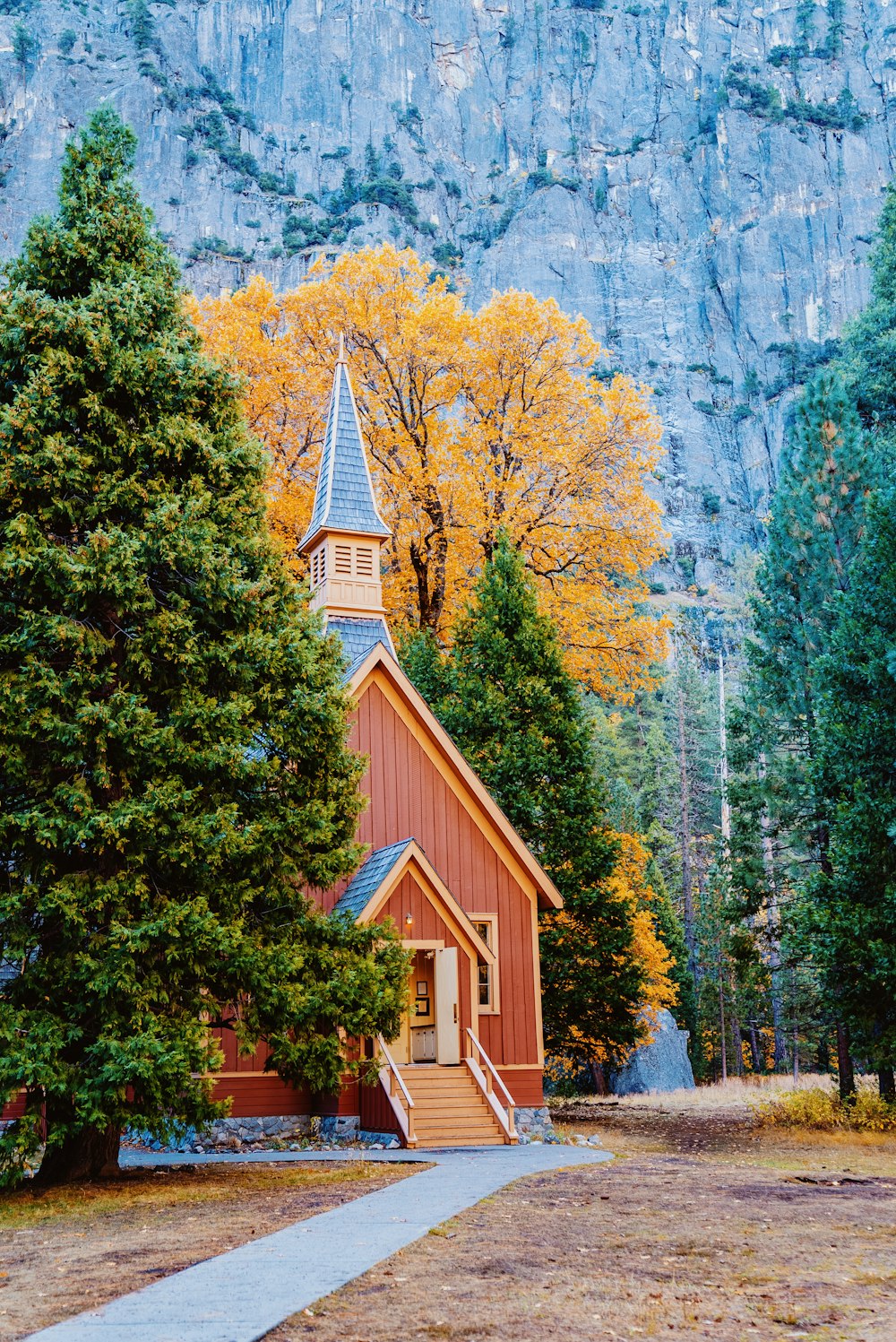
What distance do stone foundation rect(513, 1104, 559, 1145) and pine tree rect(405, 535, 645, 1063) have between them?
151 inches

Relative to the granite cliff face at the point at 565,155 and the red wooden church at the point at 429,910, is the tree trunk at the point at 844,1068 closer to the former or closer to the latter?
the red wooden church at the point at 429,910

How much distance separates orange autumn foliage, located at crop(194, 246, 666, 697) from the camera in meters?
25.5

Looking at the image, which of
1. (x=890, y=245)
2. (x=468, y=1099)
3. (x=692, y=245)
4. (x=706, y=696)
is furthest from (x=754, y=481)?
(x=468, y=1099)

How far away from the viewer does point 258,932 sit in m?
11.2

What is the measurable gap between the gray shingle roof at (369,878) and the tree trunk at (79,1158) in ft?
16.7

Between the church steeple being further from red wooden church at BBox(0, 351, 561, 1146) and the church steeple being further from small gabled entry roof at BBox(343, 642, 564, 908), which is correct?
small gabled entry roof at BBox(343, 642, 564, 908)

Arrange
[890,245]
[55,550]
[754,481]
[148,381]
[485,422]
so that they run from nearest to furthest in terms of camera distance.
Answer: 1. [55,550]
2. [148,381]
3. [485,422]
4. [890,245]
5. [754,481]

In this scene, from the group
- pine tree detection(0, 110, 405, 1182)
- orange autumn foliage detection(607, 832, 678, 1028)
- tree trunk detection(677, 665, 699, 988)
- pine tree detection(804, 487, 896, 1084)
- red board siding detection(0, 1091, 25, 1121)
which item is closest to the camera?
pine tree detection(0, 110, 405, 1182)

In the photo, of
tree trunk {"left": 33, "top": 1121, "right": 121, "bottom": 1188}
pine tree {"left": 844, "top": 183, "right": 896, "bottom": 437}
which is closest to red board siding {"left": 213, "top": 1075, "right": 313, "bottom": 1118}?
tree trunk {"left": 33, "top": 1121, "right": 121, "bottom": 1188}

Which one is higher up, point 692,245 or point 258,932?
point 692,245

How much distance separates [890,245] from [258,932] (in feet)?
82.1

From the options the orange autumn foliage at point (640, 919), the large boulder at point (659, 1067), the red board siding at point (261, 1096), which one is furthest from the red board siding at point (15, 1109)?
the large boulder at point (659, 1067)

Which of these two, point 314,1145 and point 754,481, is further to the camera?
point 754,481

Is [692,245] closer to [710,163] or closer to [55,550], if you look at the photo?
[710,163]
